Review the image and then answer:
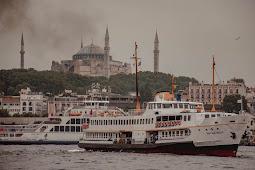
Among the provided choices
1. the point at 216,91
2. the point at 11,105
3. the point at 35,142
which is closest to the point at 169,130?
the point at 35,142

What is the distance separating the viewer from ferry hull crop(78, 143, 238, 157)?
64.1 meters

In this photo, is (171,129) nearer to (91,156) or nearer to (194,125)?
(194,125)

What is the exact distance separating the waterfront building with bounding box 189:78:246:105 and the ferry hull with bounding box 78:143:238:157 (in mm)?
95162

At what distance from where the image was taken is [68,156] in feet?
222

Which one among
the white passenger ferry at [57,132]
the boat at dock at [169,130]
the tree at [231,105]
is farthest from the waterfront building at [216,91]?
the boat at dock at [169,130]

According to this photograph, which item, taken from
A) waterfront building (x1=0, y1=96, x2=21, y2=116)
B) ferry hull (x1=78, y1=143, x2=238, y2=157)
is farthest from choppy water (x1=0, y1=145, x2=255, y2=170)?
waterfront building (x1=0, y1=96, x2=21, y2=116)

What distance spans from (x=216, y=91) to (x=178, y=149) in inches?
3983

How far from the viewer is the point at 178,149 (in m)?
65.8

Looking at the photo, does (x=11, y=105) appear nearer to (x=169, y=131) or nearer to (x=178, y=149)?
(x=169, y=131)

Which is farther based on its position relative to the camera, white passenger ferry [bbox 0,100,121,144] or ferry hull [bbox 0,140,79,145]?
ferry hull [bbox 0,140,79,145]

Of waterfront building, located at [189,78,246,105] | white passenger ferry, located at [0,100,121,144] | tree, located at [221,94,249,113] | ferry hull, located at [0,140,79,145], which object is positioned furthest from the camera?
waterfront building, located at [189,78,246,105]

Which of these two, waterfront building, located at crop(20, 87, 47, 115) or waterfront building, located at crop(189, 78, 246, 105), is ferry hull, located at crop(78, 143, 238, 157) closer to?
waterfront building, located at crop(20, 87, 47, 115)

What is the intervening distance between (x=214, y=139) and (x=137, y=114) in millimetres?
9175

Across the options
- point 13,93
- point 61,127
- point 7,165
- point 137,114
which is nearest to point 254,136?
point 61,127
